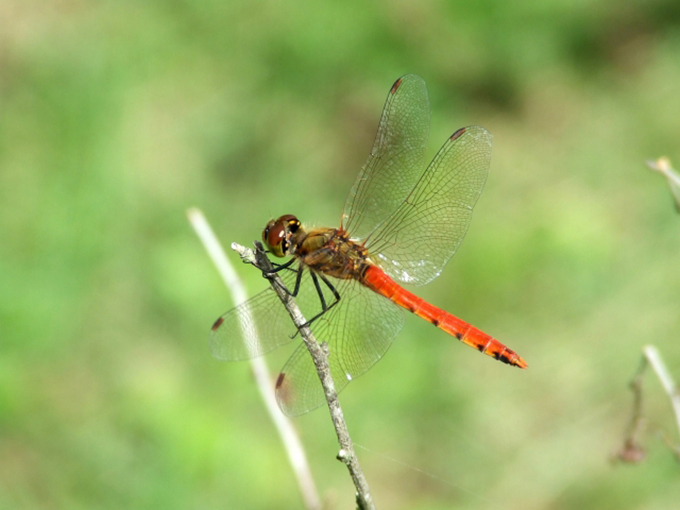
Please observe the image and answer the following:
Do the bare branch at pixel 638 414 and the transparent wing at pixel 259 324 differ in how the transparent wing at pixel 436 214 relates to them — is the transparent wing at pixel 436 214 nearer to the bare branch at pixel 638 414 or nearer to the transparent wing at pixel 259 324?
the transparent wing at pixel 259 324

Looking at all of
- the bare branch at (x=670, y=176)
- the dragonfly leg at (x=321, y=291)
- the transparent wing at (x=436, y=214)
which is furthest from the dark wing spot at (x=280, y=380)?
the bare branch at (x=670, y=176)

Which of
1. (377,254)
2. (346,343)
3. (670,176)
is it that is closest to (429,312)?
(377,254)

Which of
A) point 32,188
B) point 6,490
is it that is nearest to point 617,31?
point 32,188

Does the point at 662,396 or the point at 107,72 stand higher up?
the point at 107,72

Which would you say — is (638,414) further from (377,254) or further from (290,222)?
(290,222)

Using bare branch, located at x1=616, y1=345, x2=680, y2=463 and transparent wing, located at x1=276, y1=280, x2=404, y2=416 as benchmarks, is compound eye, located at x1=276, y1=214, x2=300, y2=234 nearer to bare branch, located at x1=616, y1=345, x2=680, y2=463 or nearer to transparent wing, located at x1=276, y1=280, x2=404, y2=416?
transparent wing, located at x1=276, y1=280, x2=404, y2=416

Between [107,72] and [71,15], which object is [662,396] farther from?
[71,15]

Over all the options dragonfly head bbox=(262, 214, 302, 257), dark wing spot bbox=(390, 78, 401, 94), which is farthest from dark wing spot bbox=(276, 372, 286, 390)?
dark wing spot bbox=(390, 78, 401, 94)
